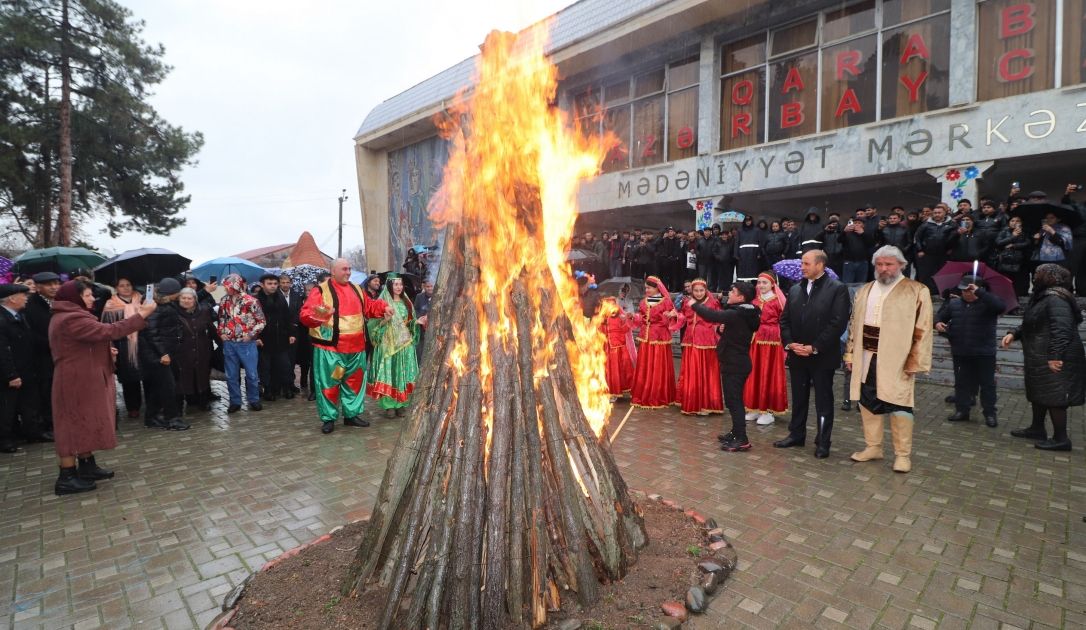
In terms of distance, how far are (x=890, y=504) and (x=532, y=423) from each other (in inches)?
138

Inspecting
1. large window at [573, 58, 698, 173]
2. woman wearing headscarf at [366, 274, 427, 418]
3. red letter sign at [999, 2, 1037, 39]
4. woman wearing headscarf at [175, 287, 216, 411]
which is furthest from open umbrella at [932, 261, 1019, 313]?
woman wearing headscarf at [175, 287, 216, 411]

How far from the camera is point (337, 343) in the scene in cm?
714

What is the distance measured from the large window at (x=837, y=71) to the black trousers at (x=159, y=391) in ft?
49.2

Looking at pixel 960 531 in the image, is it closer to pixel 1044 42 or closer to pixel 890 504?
pixel 890 504

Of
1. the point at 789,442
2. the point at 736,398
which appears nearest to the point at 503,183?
the point at 736,398

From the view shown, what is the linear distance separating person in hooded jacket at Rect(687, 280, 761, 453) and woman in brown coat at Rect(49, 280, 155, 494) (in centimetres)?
584

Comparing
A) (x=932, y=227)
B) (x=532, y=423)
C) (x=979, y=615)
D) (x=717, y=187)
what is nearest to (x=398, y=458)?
(x=532, y=423)

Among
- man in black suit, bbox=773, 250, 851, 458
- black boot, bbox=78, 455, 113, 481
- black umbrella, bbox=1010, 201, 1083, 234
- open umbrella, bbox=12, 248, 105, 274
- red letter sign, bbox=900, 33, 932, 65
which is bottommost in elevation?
black boot, bbox=78, 455, 113, 481

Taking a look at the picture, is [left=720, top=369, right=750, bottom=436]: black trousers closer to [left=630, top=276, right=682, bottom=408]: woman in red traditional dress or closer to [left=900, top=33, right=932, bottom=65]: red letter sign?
[left=630, top=276, right=682, bottom=408]: woman in red traditional dress

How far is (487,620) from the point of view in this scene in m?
2.77

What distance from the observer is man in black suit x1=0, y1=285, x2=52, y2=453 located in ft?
20.7

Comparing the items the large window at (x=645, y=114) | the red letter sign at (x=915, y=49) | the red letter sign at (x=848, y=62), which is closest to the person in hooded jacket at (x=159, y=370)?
the large window at (x=645, y=114)

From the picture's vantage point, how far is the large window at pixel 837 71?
498 inches

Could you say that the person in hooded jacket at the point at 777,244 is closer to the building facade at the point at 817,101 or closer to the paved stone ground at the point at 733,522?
the building facade at the point at 817,101
